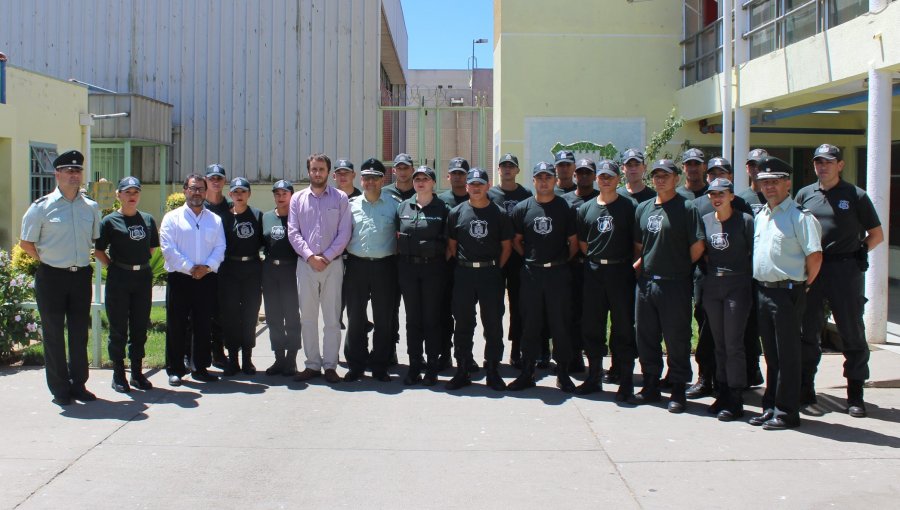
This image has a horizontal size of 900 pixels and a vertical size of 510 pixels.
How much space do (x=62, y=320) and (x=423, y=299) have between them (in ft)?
10.2

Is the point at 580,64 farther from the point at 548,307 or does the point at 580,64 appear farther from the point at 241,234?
the point at 241,234

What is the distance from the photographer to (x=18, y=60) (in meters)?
22.0

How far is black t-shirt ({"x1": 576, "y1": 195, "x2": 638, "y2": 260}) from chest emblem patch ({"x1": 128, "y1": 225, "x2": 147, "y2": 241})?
3950mm

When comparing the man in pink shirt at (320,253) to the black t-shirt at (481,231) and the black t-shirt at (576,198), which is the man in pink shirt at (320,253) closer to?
the black t-shirt at (481,231)

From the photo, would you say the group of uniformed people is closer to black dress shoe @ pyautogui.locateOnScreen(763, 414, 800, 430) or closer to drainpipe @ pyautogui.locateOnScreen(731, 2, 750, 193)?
black dress shoe @ pyautogui.locateOnScreen(763, 414, 800, 430)

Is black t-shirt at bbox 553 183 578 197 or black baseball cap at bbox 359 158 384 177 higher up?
black baseball cap at bbox 359 158 384 177

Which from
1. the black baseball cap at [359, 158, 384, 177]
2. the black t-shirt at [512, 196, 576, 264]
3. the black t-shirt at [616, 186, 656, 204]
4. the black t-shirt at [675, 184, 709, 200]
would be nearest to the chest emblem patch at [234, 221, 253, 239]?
the black baseball cap at [359, 158, 384, 177]

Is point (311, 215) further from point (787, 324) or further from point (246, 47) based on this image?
point (246, 47)

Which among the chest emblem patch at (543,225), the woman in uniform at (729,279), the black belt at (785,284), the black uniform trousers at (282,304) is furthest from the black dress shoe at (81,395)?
the black belt at (785,284)

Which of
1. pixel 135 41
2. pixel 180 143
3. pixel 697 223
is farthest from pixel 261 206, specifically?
pixel 697 223

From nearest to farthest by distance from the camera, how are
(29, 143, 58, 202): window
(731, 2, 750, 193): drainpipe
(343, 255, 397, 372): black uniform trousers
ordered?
1. (343, 255, 397, 372): black uniform trousers
2. (731, 2, 750, 193): drainpipe
3. (29, 143, 58, 202): window

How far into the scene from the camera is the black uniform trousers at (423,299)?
26.0 ft

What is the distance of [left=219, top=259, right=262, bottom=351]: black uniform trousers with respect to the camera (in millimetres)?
8273

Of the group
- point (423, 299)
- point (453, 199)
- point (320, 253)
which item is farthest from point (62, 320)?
point (453, 199)
